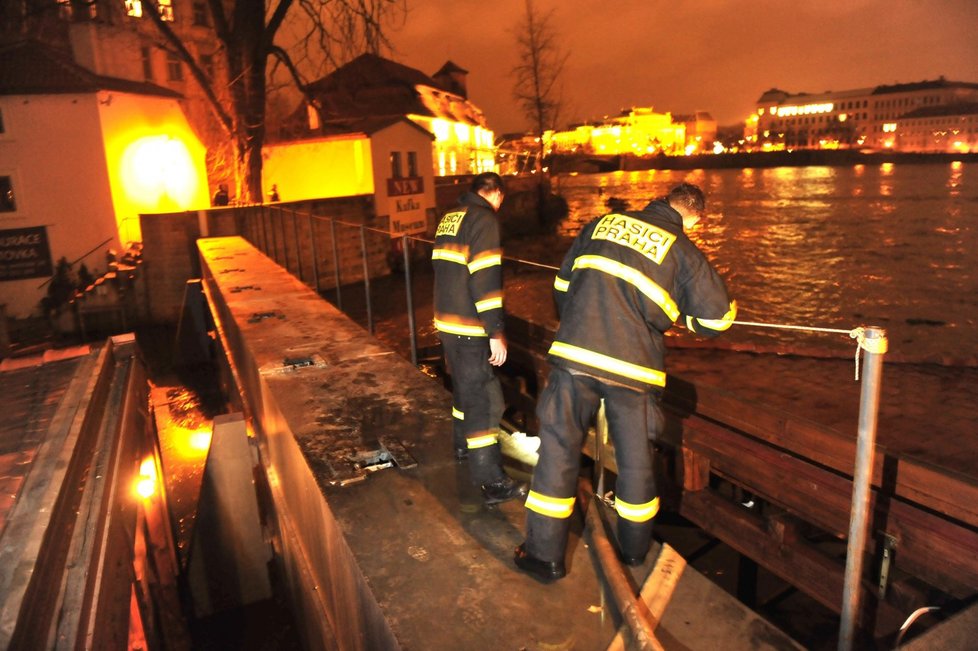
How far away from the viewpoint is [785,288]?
1700cm

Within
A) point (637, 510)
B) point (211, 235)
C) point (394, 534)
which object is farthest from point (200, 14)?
point (637, 510)

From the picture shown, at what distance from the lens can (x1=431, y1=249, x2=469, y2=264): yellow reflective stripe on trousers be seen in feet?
11.3

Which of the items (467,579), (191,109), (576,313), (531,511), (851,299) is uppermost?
(191,109)

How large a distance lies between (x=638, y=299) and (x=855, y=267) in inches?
809

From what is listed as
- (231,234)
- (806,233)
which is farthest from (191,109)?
(806,233)

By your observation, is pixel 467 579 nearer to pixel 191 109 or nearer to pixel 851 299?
pixel 851 299

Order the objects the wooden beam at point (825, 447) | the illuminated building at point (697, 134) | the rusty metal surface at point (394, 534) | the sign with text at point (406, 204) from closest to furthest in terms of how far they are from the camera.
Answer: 1. the rusty metal surface at point (394, 534)
2. the wooden beam at point (825, 447)
3. the sign with text at point (406, 204)
4. the illuminated building at point (697, 134)

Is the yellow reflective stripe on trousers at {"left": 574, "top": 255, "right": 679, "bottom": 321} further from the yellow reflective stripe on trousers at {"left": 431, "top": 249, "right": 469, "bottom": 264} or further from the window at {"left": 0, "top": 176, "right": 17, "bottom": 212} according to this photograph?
the window at {"left": 0, "top": 176, "right": 17, "bottom": 212}

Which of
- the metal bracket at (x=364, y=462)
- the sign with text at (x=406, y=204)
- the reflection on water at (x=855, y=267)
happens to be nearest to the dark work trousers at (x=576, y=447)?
the metal bracket at (x=364, y=462)

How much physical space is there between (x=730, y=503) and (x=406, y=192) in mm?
21907

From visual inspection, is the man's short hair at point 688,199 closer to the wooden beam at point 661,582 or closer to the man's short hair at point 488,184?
the man's short hair at point 488,184

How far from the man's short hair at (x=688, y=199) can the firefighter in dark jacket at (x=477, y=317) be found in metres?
0.87

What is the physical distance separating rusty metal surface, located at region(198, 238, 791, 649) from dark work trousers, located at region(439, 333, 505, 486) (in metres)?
0.19

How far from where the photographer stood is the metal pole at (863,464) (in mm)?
2174
